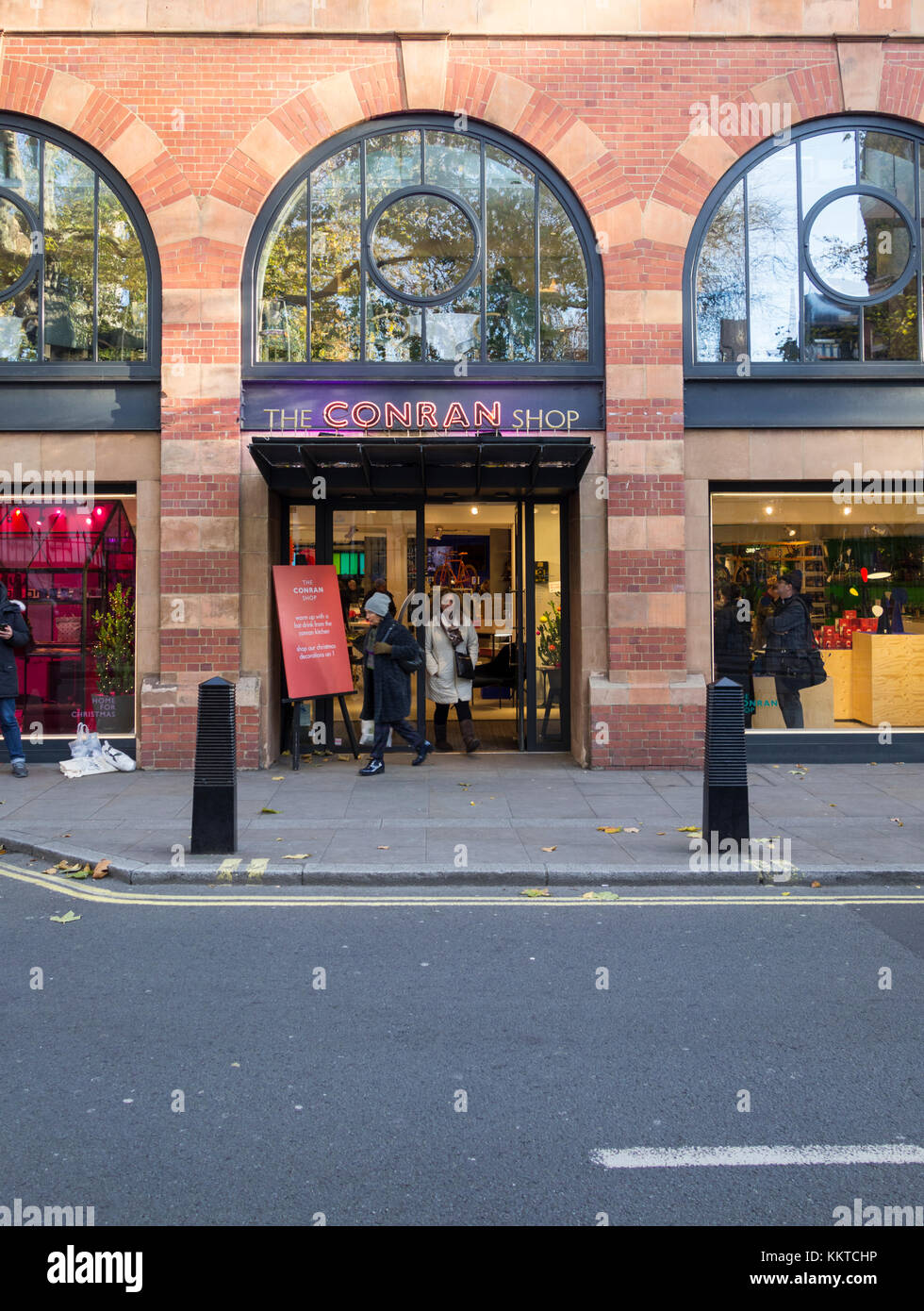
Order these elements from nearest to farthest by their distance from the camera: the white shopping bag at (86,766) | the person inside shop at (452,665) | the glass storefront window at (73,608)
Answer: the white shopping bag at (86,766), the glass storefront window at (73,608), the person inside shop at (452,665)

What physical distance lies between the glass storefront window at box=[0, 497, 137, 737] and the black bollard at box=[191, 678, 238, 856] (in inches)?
181

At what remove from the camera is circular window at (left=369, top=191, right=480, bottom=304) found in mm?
11680

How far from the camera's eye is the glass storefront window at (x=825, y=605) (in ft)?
39.2

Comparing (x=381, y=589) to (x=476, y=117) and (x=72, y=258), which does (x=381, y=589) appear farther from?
(x=476, y=117)

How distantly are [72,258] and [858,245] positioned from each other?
29.5 feet

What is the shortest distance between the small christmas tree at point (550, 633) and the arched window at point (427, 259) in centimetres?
285

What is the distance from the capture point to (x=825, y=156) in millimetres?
11703

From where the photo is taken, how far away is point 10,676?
1089 centimetres

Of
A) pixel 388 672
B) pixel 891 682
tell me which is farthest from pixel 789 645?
pixel 388 672

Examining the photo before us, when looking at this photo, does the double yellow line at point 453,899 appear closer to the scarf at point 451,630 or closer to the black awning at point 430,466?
the black awning at point 430,466

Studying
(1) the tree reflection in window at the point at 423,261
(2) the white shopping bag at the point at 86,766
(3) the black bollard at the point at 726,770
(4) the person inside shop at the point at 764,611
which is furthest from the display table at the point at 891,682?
(2) the white shopping bag at the point at 86,766

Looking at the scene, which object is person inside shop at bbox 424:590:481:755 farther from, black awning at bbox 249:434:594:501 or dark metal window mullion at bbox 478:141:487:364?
dark metal window mullion at bbox 478:141:487:364
